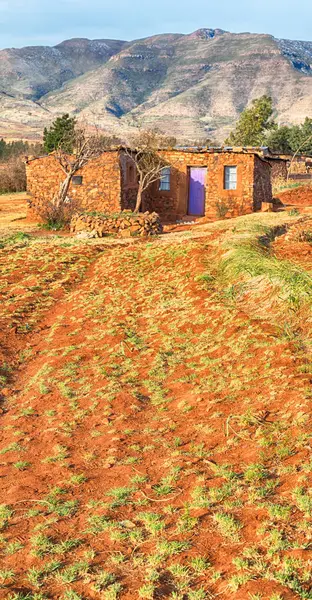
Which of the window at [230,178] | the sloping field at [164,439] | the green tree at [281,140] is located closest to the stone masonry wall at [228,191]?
the window at [230,178]

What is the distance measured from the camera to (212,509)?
453cm

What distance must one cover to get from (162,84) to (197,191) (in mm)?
132412

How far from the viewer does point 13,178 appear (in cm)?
3453

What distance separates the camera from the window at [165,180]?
24708 millimetres

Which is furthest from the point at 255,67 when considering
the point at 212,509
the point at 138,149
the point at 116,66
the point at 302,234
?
the point at 212,509

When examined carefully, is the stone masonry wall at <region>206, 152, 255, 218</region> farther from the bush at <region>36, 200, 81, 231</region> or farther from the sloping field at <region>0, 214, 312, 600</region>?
the sloping field at <region>0, 214, 312, 600</region>

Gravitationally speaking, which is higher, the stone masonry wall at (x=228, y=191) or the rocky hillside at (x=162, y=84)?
the rocky hillside at (x=162, y=84)

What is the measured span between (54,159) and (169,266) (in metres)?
13.2

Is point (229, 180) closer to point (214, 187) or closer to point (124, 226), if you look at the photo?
point (214, 187)

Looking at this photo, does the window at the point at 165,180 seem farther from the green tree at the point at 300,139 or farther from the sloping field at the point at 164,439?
the green tree at the point at 300,139

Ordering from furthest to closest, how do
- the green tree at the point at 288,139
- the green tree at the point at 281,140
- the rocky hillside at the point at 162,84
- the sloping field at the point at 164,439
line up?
the rocky hillside at the point at 162,84 → the green tree at the point at 281,140 → the green tree at the point at 288,139 → the sloping field at the point at 164,439

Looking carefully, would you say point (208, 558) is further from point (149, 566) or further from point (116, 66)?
point (116, 66)

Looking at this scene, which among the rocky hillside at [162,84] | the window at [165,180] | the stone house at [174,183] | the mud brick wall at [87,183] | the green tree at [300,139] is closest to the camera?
the mud brick wall at [87,183]

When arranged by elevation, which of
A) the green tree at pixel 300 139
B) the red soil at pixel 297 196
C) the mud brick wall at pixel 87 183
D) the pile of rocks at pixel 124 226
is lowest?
the pile of rocks at pixel 124 226
